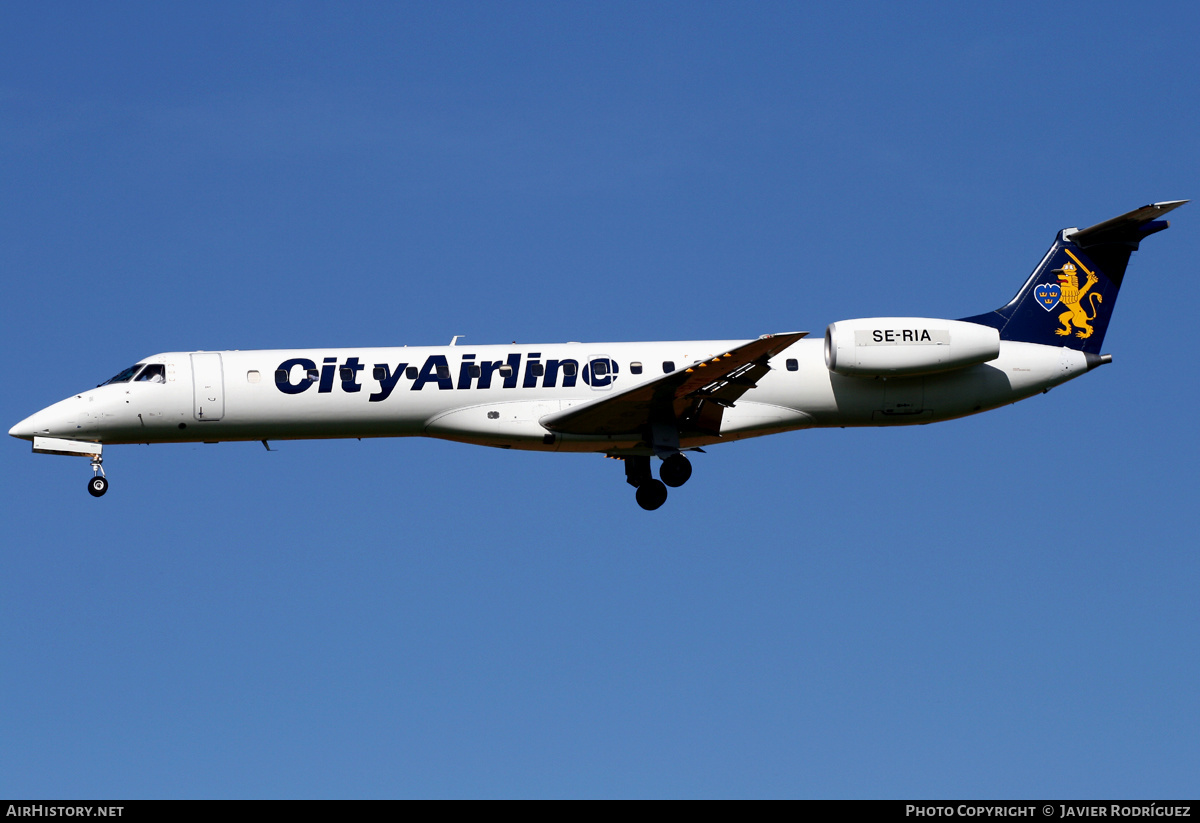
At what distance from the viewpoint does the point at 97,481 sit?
1087 inches

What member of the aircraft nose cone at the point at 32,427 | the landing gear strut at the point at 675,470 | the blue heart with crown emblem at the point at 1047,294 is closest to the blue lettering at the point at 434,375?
the landing gear strut at the point at 675,470

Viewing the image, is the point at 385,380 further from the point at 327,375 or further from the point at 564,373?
the point at 564,373

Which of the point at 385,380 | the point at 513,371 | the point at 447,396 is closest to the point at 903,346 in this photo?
the point at 513,371

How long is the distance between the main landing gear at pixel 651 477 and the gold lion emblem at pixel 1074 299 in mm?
8924

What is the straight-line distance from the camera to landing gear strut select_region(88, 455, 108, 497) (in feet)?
90.3

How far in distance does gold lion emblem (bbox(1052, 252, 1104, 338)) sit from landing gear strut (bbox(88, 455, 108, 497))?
20088 millimetres

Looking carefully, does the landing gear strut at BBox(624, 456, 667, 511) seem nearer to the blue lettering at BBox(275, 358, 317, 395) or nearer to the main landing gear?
the main landing gear

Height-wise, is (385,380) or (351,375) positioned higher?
(351,375)

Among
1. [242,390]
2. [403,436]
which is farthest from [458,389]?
[242,390]

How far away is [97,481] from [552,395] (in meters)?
9.14

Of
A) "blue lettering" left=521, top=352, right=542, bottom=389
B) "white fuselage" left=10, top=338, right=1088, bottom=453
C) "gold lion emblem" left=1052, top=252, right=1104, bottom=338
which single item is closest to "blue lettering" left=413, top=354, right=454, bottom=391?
"white fuselage" left=10, top=338, right=1088, bottom=453

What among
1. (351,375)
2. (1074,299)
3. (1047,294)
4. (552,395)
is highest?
(1047,294)

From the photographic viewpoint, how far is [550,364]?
28.4m
